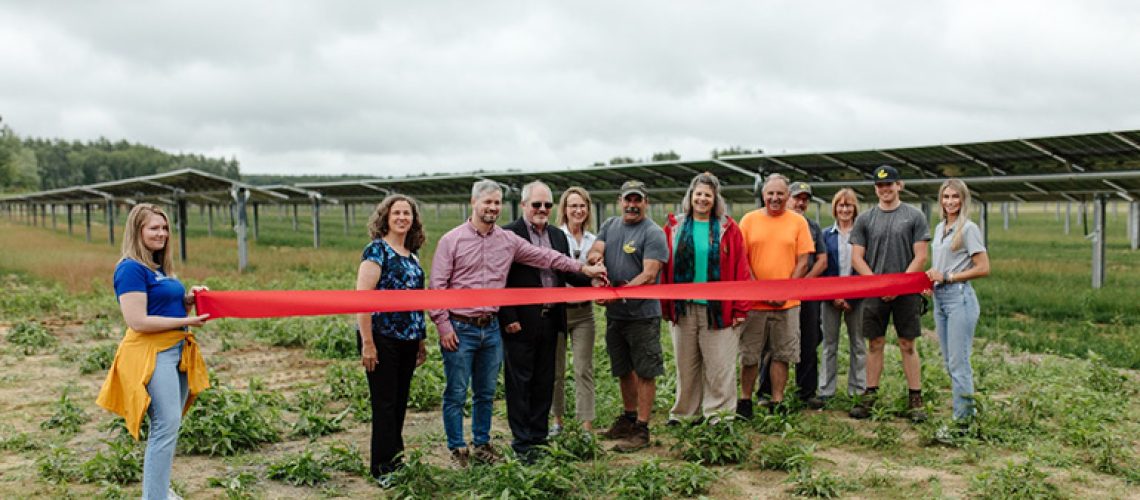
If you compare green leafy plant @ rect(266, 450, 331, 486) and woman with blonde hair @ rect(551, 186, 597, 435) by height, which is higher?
woman with blonde hair @ rect(551, 186, 597, 435)

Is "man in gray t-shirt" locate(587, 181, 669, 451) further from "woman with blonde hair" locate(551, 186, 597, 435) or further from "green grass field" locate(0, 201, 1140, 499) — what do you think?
"green grass field" locate(0, 201, 1140, 499)

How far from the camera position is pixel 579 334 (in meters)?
5.69

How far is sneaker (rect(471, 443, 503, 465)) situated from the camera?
505 centimetres

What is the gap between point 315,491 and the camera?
4656 mm

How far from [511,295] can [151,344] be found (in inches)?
79.6

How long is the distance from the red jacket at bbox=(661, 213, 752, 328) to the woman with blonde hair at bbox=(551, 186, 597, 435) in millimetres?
579

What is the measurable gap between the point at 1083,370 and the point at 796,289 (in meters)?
3.69

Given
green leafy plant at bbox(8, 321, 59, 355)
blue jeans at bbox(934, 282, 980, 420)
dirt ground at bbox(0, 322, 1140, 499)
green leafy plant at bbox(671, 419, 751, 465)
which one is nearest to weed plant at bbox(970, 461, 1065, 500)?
dirt ground at bbox(0, 322, 1140, 499)

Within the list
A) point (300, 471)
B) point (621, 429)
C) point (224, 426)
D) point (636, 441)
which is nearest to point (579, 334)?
point (621, 429)

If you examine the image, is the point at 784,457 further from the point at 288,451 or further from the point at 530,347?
the point at 288,451

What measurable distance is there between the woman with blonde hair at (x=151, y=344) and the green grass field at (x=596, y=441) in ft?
1.72

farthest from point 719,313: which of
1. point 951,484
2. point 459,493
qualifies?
point 459,493

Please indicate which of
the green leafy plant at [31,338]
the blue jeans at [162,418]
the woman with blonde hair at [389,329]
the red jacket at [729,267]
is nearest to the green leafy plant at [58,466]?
the blue jeans at [162,418]

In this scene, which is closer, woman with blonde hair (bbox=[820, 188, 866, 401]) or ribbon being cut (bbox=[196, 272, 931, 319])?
ribbon being cut (bbox=[196, 272, 931, 319])
